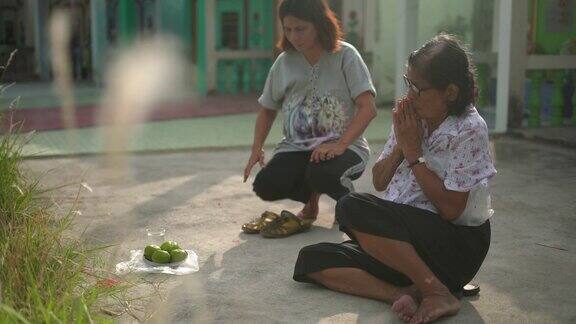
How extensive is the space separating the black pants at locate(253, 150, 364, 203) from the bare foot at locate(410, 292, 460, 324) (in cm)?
131

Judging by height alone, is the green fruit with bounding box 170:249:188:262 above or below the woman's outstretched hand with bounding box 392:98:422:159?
below

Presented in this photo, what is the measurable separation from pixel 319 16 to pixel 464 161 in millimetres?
1532

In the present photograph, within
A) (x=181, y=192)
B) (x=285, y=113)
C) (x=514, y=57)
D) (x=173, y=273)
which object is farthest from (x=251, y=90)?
(x=173, y=273)

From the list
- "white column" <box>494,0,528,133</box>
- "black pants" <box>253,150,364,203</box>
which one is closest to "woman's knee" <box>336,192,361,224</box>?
"black pants" <box>253,150,364,203</box>

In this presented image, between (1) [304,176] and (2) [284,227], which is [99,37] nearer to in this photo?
(1) [304,176]

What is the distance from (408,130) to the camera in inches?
→ 119

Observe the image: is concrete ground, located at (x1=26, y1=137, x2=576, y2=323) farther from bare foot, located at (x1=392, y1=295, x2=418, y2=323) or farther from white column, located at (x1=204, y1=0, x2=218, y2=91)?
white column, located at (x1=204, y1=0, x2=218, y2=91)

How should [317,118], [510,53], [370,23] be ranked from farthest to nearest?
[370,23]
[510,53]
[317,118]

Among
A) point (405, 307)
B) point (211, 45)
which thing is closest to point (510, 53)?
point (405, 307)

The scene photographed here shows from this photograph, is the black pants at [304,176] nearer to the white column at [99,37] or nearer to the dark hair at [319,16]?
the dark hair at [319,16]

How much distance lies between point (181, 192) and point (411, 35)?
4606 millimetres

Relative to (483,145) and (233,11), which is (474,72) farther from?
(233,11)

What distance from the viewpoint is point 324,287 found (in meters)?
3.40

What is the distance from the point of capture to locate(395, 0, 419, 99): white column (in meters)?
9.17
